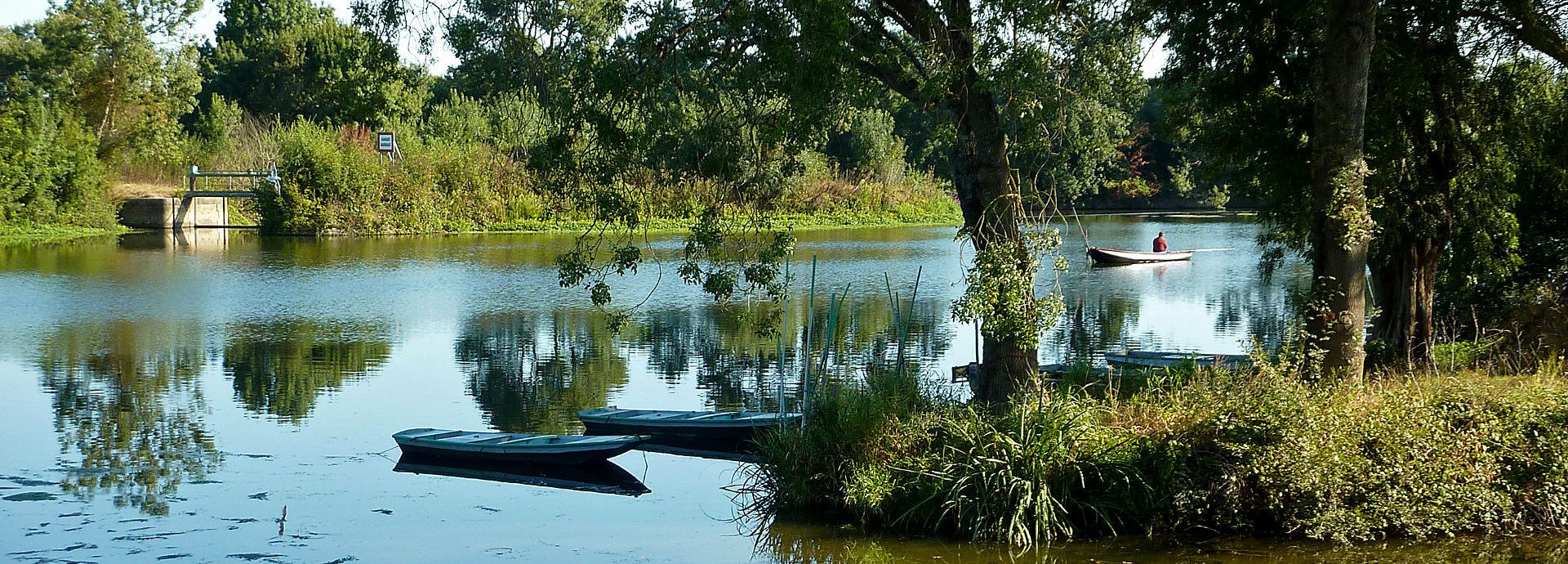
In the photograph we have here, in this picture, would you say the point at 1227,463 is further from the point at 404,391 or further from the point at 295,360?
the point at 295,360

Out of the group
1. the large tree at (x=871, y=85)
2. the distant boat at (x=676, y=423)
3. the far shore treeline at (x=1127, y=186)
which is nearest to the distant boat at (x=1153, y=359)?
the far shore treeline at (x=1127, y=186)

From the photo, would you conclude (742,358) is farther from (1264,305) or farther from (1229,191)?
(1264,305)

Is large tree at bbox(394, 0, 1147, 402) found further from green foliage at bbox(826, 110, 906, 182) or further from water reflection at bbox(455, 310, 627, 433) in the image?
green foliage at bbox(826, 110, 906, 182)

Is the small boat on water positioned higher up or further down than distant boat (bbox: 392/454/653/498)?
higher up

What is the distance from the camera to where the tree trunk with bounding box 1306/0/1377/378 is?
9477 mm

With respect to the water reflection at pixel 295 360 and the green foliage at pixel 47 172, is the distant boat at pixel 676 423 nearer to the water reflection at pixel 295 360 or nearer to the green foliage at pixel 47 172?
the water reflection at pixel 295 360

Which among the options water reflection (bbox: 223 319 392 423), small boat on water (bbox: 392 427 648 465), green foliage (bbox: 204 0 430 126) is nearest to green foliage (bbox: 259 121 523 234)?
green foliage (bbox: 204 0 430 126)

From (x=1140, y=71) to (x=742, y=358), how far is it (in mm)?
8774

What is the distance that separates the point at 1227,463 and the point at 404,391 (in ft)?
33.0

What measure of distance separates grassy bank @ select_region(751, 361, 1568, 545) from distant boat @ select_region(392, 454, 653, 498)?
225 cm

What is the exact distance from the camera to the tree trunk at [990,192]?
387 inches

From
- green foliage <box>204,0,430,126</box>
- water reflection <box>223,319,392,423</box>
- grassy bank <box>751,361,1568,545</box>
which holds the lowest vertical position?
water reflection <box>223,319,392,423</box>

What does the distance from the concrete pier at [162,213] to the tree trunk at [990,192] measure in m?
42.6

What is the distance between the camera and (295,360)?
1736 centimetres
